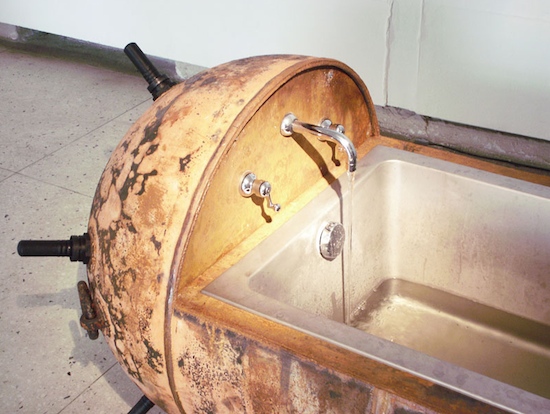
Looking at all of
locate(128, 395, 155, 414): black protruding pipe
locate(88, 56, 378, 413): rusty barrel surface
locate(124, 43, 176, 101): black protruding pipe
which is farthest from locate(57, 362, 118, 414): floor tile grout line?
locate(124, 43, 176, 101): black protruding pipe

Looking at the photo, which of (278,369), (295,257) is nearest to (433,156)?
(295,257)

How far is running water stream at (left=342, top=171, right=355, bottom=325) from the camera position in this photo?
1.55 m

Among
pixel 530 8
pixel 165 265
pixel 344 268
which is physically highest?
pixel 530 8

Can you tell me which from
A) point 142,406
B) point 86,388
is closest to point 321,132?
point 142,406

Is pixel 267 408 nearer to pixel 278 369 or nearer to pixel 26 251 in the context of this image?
pixel 278 369

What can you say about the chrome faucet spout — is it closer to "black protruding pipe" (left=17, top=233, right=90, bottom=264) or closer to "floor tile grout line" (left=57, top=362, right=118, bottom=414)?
"black protruding pipe" (left=17, top=233, right=90, bottom=264)

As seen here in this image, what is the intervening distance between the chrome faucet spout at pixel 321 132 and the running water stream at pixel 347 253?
0.10 m

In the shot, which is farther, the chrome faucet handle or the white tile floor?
the white tile floor

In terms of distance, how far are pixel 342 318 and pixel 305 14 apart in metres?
1.46

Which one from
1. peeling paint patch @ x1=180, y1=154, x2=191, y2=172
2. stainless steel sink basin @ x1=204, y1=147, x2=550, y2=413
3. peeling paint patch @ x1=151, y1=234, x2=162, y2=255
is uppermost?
peeling paint patch @ x1=180, y1=154, x2=191, y2=172

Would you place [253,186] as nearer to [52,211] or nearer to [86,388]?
[86,388]

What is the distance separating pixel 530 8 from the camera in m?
2.22

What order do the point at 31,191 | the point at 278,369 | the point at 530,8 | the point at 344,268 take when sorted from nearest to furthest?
the point at 278,369
the point at 344,268
the point at 530,8
the point at 31,191

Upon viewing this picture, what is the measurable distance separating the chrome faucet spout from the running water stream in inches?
4.1
